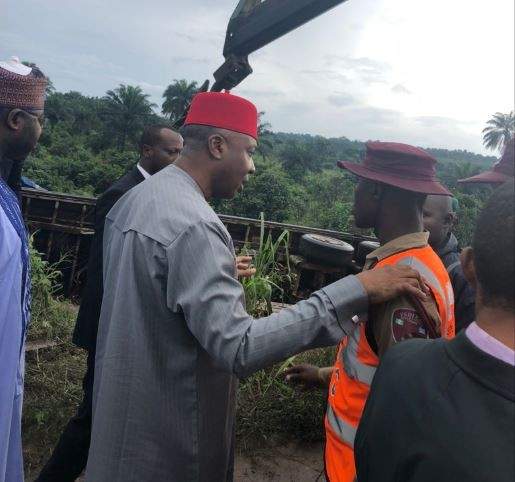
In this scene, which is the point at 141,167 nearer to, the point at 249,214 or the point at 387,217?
the point at 387,217

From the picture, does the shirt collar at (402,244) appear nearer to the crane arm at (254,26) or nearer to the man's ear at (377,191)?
the man's ear at (377,191)

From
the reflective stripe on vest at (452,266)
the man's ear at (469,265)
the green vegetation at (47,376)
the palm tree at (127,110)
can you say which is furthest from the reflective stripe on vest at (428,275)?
the palm tree at (127,110)

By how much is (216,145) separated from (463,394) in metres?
1.17

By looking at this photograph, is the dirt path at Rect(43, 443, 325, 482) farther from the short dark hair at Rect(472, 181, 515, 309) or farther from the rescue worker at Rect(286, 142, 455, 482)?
the short dark hair at Rect(472, 181, 515, 309)

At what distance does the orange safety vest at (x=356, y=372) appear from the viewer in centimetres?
150

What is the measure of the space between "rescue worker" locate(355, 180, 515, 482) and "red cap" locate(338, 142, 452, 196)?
2.40 feet

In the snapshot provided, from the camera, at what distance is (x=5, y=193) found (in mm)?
1729

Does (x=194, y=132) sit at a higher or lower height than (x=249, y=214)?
higher

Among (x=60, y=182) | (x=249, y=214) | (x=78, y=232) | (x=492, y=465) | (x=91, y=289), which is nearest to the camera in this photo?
(x=492, y=465)

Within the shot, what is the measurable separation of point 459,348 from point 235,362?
66 cm

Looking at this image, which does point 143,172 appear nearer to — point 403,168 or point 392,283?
point 403,168

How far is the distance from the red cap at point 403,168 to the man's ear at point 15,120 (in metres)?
1.34

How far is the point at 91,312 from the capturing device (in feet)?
8.46

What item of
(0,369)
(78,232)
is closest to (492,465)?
(0,369)
